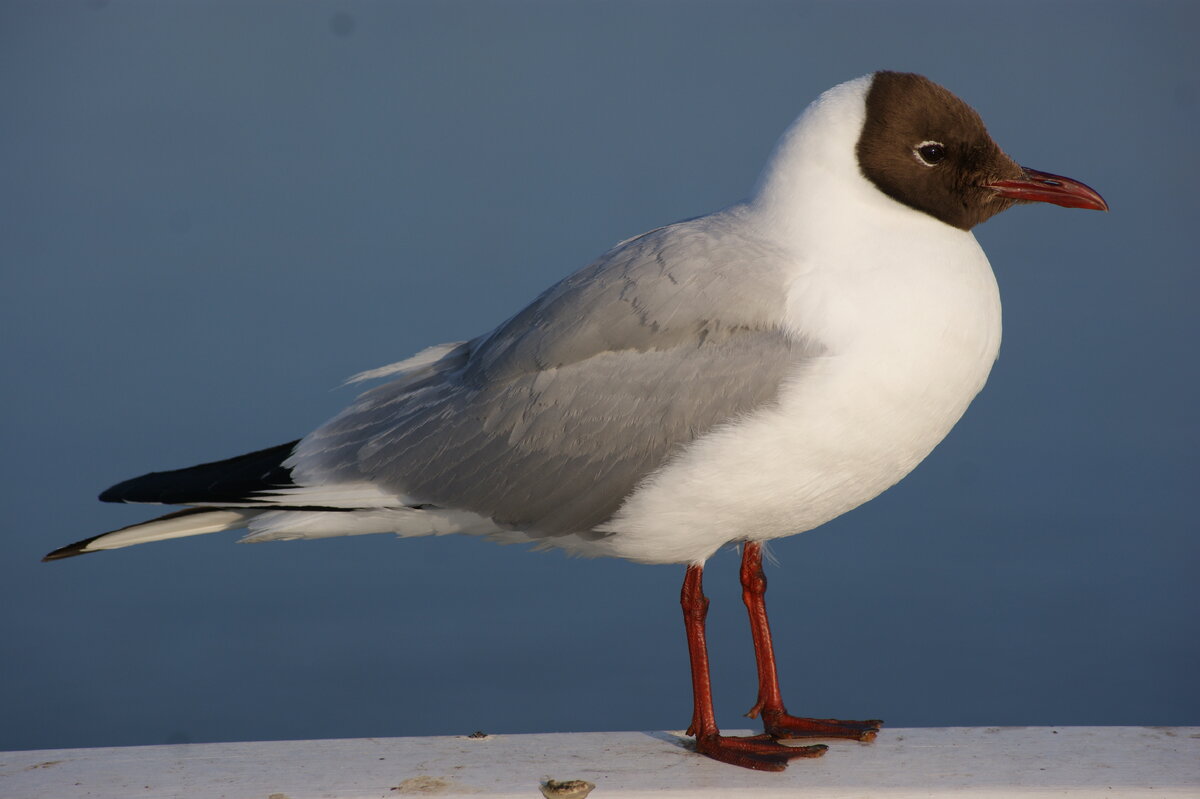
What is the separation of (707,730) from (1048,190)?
1.39m

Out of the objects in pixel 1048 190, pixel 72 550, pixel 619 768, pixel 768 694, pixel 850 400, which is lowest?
pixel 619 768

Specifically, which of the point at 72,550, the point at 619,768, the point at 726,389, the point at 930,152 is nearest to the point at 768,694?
the point at 619,768

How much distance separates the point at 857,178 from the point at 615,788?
136cm

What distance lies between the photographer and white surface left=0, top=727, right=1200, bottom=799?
2.92m

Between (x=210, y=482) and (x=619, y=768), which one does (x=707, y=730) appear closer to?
(x=619, y=768)

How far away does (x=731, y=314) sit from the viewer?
9.68 ft

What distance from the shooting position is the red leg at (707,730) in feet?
10.2

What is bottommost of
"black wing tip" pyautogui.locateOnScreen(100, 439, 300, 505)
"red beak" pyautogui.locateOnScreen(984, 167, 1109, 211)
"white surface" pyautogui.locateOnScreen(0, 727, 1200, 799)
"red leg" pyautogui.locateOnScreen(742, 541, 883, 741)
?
"white surface" pyautogui.locateOnScreen(0, 727, 1200, 799)

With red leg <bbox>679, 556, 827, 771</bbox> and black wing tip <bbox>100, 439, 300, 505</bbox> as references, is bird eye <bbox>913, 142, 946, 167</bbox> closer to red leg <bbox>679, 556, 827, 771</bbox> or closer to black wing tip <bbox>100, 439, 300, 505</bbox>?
red leg <bbox>679, 556, 827, 771</bbox>

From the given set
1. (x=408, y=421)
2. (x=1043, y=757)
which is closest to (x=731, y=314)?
(x=408, y=421)

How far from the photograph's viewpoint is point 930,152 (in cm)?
307

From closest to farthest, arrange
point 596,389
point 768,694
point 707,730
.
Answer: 1. point 596,389
2. point 707,730
3. point 768,694

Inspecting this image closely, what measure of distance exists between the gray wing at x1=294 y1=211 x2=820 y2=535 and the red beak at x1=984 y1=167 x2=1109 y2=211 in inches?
21.9

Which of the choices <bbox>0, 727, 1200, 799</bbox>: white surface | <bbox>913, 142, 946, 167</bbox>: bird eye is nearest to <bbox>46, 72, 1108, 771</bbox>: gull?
<bbox>913, 142, 946, 167</bbox>: bird eye
